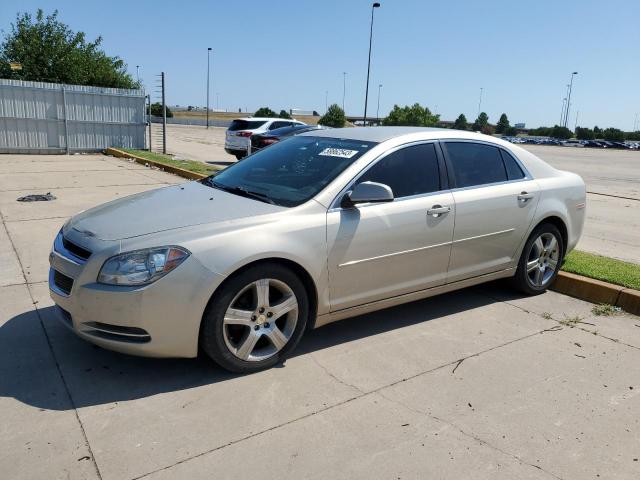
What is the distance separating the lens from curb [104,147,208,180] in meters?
12.6

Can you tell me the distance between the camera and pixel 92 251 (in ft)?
10.8

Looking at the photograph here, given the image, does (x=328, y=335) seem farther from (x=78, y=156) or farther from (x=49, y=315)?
(x=78, y=156)

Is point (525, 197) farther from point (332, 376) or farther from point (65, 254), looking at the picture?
point (65, 254)

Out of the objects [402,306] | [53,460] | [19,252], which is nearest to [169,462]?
[53,460]

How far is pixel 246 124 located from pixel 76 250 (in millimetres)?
16456

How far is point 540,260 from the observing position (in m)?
5.25

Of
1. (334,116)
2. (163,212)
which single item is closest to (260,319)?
(163,212)

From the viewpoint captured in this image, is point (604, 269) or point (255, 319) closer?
point (255, 319)

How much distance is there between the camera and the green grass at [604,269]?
17.4ft

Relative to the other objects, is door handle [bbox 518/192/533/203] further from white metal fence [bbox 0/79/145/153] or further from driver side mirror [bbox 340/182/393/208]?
white metal fence [bbox 0/79/145/153]

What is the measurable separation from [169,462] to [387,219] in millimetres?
2195

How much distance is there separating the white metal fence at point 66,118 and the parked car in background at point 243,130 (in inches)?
159

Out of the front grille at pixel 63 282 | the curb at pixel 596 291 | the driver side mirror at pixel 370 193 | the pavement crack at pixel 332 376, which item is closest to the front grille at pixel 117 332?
the front grille at pixel 63 282

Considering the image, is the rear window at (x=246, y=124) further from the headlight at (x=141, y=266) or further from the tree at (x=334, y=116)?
the tree at (x=334, y=116)
